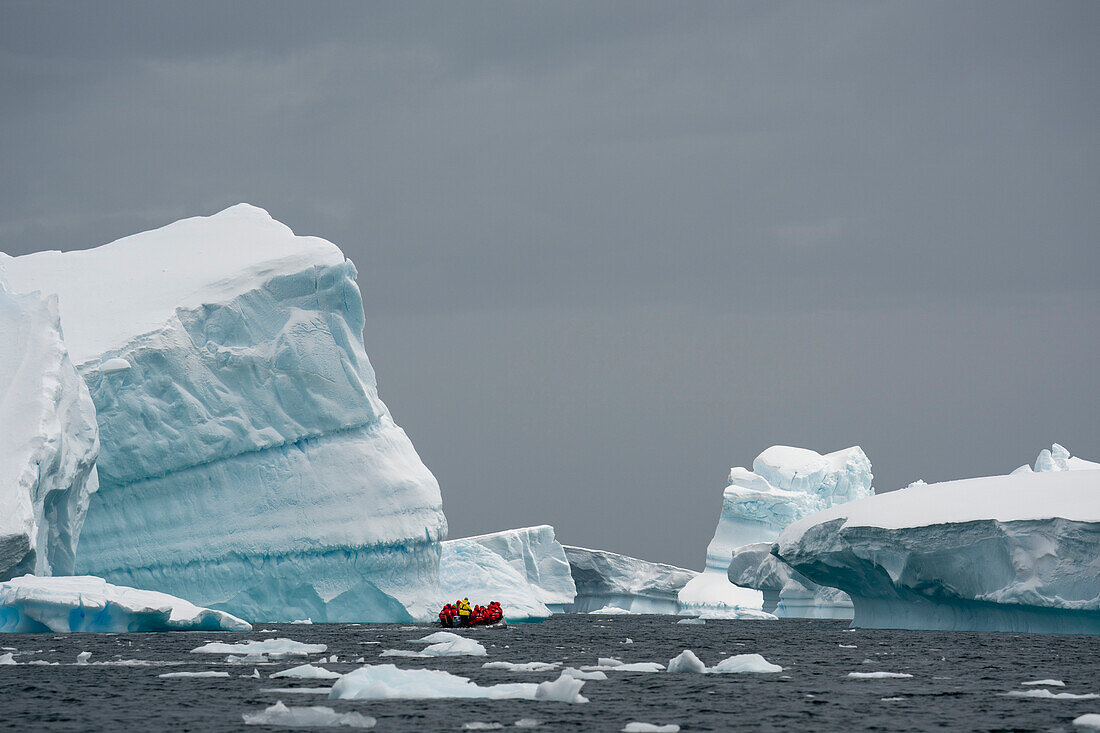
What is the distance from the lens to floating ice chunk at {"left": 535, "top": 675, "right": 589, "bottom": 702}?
12414 millimetres

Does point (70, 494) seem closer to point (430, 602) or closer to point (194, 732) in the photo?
A: point (430, 602)

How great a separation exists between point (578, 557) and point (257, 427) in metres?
37.5

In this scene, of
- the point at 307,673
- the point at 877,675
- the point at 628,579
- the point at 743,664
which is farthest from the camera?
the point at 628,579

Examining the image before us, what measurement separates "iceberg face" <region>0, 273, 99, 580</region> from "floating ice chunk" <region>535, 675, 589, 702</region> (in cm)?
1195

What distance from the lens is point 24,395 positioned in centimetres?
2403

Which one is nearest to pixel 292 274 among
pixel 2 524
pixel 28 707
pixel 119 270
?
pixel 119 270

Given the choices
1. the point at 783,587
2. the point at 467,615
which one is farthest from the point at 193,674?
the point at 783,587

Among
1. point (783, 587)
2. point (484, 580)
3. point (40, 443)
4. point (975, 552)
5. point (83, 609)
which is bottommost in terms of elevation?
point (83, 609)

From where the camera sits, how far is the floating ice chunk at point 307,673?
15.0 m

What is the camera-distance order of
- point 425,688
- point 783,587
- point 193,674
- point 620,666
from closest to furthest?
point 425,688
point 193,674
point 620,666
point 783,587

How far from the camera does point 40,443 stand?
23141 mm

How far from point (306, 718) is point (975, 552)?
18.9 m

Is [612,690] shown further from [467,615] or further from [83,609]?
[467,615]

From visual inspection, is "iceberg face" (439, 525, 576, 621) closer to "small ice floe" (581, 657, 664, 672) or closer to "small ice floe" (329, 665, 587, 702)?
"small ice floe" (581, 657, 664, 672)
